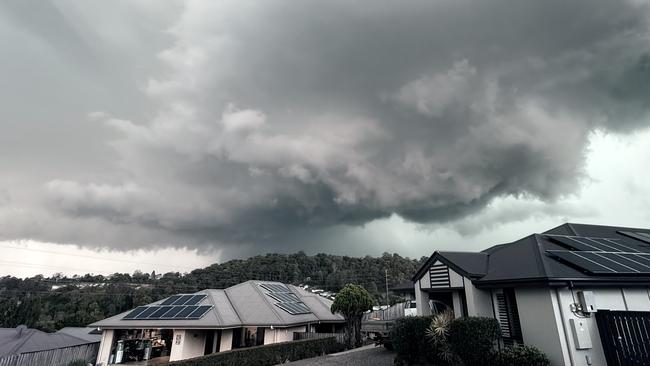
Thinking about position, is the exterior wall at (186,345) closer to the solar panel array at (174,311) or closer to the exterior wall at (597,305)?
the solar panel array at (174,311)

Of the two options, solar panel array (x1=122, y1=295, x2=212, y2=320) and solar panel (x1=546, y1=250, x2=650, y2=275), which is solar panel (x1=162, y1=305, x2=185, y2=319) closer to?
solar panel array (x1=122, y1=295, x2=212, y2=320)

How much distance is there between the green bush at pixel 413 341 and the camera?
48.8 feet

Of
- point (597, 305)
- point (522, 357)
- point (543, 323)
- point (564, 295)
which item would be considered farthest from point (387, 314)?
point (564, 295)

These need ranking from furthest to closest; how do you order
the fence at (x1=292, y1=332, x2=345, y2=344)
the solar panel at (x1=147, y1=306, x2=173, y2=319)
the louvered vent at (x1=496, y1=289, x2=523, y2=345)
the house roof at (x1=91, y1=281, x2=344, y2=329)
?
1. the fence at (x1=292, y1=332, x2=345, y2=344)
2. the solar panel at (x1=147, y1=306, x2=173, y2=319)
3. the house roof at (x1=91, y1=281, x2=344, y2=329)
4. the louvered vent at (x1=496, y1=289, x2=523, y2=345)

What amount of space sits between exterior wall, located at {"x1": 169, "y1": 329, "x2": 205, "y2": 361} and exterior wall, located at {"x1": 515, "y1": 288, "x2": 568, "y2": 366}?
824 inches

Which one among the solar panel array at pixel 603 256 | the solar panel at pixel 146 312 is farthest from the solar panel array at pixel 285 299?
the solar panel array at pixel 603 256

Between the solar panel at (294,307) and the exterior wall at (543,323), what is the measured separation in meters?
18.7

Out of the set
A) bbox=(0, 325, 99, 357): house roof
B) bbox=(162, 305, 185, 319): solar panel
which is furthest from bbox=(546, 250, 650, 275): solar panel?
bbox=(0, 325, 99, 357): house roof

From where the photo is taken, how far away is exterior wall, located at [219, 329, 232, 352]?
23.6 meters

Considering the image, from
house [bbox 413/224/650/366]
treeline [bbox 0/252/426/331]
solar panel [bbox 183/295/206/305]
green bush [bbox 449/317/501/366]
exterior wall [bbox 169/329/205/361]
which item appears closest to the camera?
house [bbox 413/224/650/366]

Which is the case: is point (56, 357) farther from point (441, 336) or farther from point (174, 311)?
point (441, 336)

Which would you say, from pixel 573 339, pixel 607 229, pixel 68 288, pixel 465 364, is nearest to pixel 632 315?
pixel 573 339

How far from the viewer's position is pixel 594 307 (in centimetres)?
1209

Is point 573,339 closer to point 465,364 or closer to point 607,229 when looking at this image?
point 465,364
